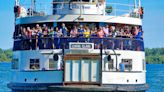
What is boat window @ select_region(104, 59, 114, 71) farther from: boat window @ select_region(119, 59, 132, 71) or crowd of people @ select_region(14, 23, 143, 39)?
crowd of people @ select_region(14, 23, 143, 39)

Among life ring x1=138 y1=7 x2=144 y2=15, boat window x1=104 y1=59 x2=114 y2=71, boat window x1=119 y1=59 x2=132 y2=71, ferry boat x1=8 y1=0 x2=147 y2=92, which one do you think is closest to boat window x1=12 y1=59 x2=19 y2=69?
ferry boat x1=8 y1=0 x2=147 y2=92

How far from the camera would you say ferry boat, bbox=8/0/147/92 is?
32.3 m

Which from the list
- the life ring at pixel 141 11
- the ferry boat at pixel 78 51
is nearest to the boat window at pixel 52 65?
the ferry boat at pixel 78 51

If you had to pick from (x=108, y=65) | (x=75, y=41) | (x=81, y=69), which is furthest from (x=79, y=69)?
(x=108, y=65)

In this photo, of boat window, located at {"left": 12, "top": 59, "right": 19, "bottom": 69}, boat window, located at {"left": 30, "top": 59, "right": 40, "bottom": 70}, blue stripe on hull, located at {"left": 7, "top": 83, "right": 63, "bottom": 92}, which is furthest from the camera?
boat window, located at {"left": 12, "top": 59, "right": 19, "bottom": 69}

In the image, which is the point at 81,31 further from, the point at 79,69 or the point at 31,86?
the point at 31,86

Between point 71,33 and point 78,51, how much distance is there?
1500mm

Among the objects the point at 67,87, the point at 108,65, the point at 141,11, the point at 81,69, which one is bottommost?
the point at 67,87

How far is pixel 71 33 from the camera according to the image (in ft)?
111

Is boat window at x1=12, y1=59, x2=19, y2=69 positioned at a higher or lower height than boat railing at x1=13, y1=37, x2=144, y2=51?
lower

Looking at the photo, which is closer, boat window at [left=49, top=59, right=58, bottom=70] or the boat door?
the boat door

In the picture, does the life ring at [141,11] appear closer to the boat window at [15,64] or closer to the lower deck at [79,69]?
the lower deck at [79,69]

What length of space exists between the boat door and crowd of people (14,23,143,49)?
1.63 m

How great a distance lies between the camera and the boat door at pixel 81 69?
32.2 meters
